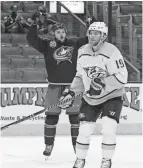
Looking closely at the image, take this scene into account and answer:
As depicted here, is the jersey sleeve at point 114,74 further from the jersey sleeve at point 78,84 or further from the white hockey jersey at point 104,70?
the jersey sleeve at point 78,84

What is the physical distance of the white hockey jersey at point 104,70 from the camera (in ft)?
10.7

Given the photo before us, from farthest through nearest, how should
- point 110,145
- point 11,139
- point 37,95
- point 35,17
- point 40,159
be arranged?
point 37,95 < point 11,139 < point 35,17 < point 40,159 < point 110,145

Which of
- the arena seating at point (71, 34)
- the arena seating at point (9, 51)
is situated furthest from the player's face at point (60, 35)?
the arena seating at point (9, 51)

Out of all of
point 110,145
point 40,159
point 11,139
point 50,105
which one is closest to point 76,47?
point 50,105

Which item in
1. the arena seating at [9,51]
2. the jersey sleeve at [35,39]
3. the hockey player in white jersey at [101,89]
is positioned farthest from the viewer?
the arena seating at [9,51]

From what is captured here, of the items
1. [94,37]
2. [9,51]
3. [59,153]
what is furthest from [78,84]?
[9,51]

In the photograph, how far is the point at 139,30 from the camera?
6090mm

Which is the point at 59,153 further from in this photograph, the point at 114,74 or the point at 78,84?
the point at 114,74

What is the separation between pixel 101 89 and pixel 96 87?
0.11 feet

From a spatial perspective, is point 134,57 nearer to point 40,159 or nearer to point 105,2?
point 105,2

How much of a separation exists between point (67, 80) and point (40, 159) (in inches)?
25.8

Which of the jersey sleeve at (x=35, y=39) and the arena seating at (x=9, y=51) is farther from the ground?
the jersey sleeve at (x=35, y=39)

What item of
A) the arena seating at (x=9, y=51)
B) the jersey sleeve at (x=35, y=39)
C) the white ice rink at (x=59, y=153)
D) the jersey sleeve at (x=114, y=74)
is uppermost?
the jersey sleeve at (x=35, y=39)

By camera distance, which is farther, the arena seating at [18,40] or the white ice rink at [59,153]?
the arena seating at [18,40]
